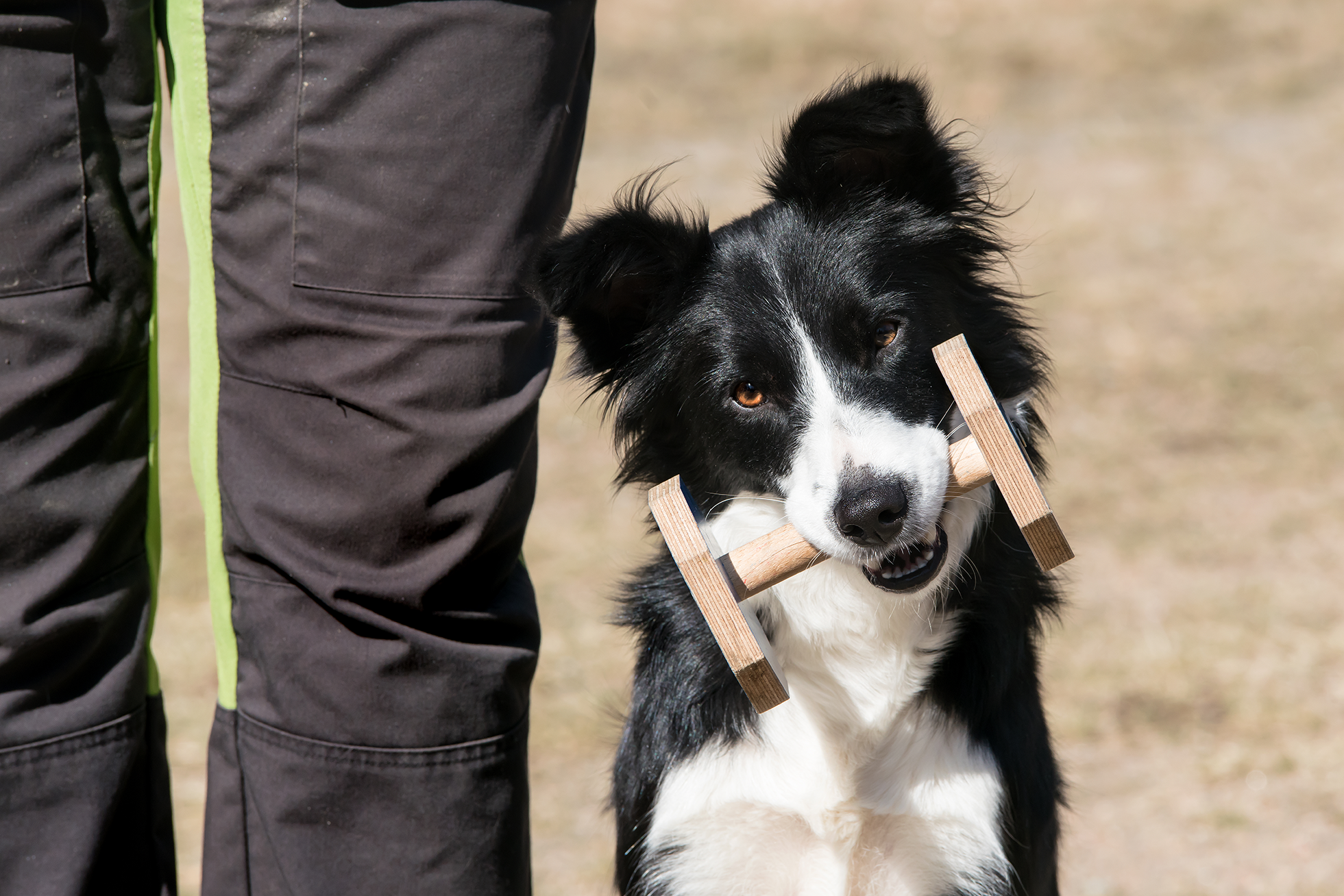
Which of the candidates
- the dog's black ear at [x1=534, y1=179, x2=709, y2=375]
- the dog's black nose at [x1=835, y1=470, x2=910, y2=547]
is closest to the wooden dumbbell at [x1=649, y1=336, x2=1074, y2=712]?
the dog's black nose at [x1=835, y1=470, x2=910, y2=547]

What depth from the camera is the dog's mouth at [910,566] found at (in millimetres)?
2111

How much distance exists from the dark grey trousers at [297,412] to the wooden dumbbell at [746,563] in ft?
0.94

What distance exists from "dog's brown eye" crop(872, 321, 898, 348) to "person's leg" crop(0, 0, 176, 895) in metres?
1.19

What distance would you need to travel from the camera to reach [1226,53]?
36.9 ft

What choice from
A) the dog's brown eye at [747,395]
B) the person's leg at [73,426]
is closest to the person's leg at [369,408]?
the person's leg at [73,426]

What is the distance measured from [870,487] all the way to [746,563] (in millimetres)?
227

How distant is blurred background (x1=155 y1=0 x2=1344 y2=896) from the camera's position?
11.2 feet

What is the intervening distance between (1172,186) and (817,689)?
23.8 feet

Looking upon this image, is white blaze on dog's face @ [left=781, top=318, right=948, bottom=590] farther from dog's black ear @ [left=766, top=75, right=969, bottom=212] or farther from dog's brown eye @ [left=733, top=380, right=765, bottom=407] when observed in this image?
dog's black ear @ [left=766, top=75, right=969, bottom=212]

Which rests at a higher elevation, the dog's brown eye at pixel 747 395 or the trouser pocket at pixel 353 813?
the dog's brown eye at pixel 747 395

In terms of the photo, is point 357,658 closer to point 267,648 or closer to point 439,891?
point 267,648

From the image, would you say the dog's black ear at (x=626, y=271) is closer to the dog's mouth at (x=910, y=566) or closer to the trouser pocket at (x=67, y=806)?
the dog's mouth at (x=910, y=566)

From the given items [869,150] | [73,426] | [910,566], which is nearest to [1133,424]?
[869,150]

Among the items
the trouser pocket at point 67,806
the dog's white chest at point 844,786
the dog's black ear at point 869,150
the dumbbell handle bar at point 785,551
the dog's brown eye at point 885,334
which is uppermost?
the dog's black ear at point 869,150
